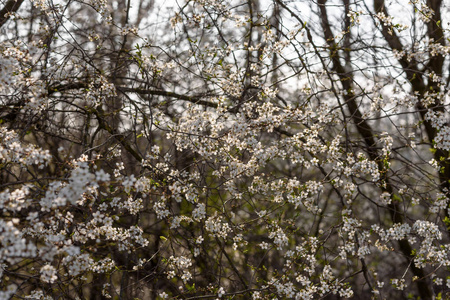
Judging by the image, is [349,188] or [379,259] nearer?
[349,188]

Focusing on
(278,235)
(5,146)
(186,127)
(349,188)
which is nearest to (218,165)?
(186,127)

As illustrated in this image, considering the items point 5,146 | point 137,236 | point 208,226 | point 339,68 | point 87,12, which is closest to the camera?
point 5,146

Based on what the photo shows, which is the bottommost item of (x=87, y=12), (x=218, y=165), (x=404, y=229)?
(x=404, y=229)

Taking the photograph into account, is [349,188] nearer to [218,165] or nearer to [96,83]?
[218,165]

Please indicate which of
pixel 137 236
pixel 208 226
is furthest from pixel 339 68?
pixel 137 236

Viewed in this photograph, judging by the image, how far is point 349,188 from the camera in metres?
4.02

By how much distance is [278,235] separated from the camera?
12.4ft

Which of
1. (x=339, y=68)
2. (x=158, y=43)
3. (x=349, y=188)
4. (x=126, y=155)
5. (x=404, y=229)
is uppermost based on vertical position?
(x=158, y=43)

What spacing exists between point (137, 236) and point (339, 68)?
12.8 feet

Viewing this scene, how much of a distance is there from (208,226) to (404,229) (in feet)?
6.14

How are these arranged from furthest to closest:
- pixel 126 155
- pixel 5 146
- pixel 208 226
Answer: pixel 126 155 → pixel 208 226 → pixel 5 146

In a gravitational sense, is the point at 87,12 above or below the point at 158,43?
above

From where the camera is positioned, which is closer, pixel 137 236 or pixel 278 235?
pixel 137 236

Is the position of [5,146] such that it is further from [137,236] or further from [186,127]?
[186,127]
